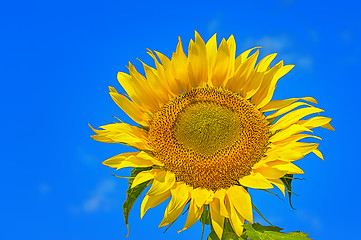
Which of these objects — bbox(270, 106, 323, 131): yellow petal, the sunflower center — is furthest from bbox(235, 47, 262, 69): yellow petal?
bbox(270, 106, 323, 131): yellow petal

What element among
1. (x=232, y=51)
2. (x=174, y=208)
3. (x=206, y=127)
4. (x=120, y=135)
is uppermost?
(x=232, y=51)

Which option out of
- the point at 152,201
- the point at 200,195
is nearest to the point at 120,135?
the point at 152,201

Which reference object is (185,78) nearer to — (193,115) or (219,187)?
(193,115)

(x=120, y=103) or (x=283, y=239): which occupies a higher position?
(x=120, y=103)

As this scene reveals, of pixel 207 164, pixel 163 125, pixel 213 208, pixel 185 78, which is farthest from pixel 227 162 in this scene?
pixel 185 78

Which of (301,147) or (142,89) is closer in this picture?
(301,147)

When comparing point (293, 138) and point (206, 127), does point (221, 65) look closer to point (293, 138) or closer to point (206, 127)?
point (206, 127)
